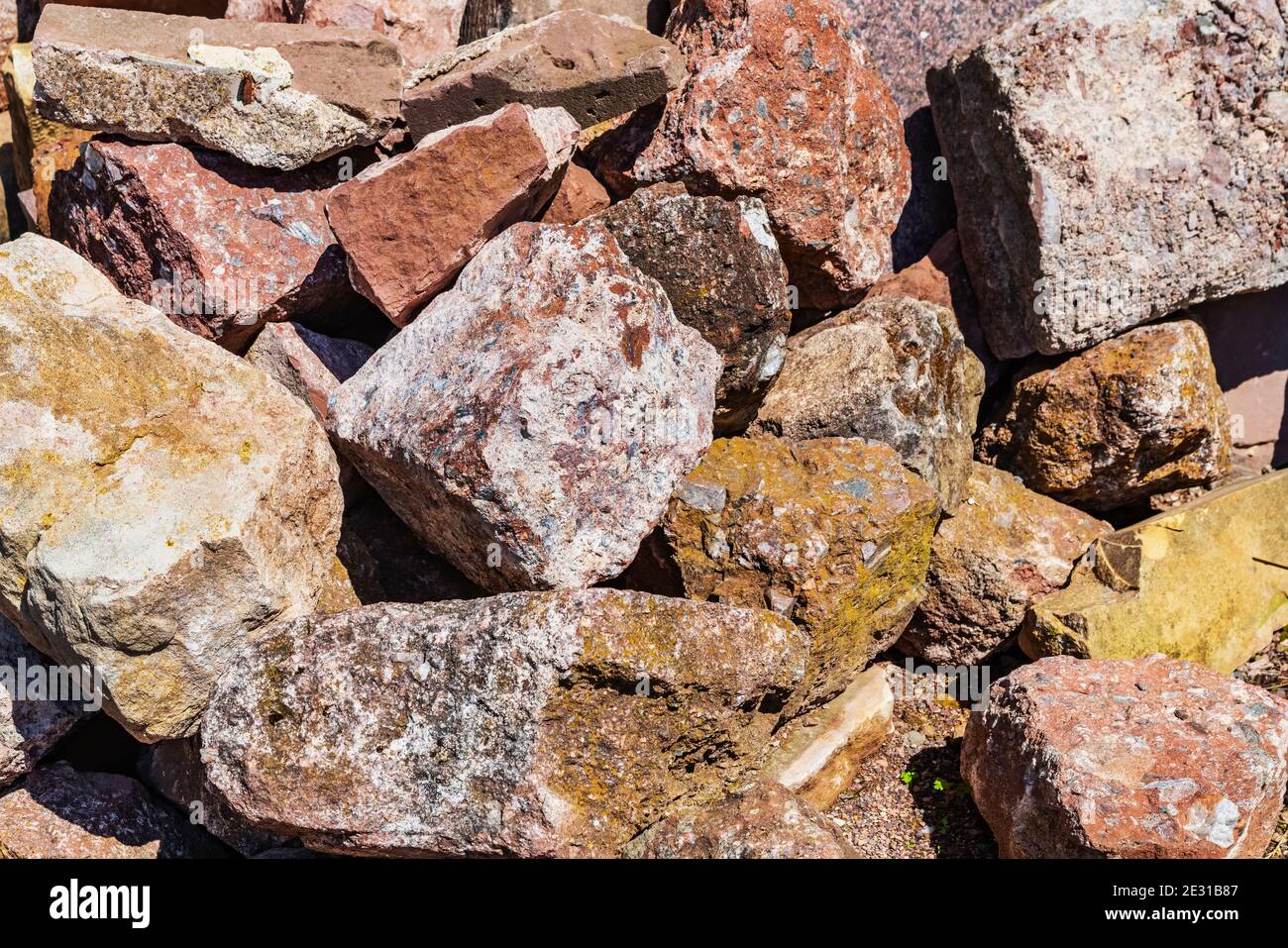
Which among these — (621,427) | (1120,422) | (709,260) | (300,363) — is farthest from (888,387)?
(300,363)

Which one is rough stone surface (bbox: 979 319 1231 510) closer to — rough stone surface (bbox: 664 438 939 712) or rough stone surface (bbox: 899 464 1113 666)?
rough stone surface (bbox: 899 464 1113 666)

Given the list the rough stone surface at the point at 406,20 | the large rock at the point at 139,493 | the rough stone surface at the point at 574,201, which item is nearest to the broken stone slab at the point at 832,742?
the large rock at the point at 139,493

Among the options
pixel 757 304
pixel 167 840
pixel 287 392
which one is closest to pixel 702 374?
pixel 757 304

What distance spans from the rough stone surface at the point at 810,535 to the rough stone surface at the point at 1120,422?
0.90 m

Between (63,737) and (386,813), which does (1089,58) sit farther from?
(63,737)

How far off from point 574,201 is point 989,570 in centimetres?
201

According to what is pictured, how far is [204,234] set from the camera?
3.77m

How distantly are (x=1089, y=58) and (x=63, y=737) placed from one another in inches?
171

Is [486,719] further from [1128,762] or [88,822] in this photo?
[1128,762]

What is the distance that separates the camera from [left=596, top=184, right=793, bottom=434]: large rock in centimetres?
360

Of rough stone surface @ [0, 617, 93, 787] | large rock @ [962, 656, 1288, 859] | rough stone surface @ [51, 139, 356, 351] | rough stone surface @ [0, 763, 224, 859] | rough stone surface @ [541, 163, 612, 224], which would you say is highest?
rough stone surface @ [541, 163, 612, 224]

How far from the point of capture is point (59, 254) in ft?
11.7

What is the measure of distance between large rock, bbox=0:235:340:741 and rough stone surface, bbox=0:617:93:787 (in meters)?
0.26

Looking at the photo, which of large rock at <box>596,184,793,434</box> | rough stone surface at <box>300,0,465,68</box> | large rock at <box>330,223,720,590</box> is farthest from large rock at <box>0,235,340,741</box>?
rough stone surface at <box>300,0,465,68</box>
